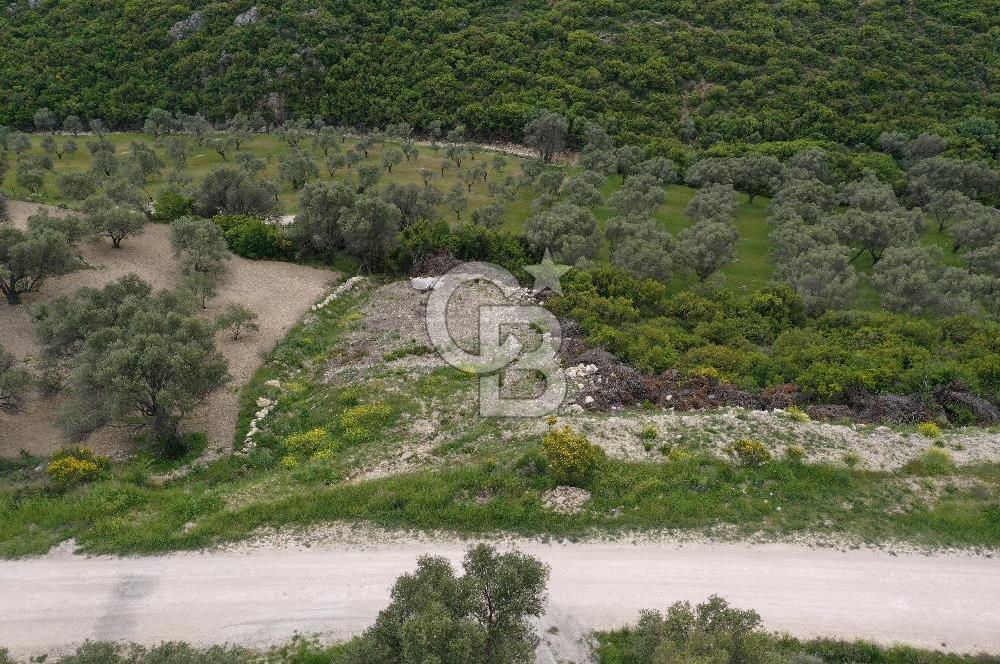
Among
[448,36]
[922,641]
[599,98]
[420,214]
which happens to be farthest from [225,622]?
[448,36]

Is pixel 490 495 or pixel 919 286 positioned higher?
pixel 919 286

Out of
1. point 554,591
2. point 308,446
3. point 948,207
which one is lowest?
point 308,446

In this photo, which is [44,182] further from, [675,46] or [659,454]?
[675,46]

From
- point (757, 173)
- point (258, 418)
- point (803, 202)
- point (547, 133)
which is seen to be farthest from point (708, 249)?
point (547, 133)

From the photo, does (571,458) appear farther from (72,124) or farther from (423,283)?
(72,124)

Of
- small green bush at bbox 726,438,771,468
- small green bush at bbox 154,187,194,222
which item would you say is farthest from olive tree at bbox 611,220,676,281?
small green bush at bbox 154,187,194,222

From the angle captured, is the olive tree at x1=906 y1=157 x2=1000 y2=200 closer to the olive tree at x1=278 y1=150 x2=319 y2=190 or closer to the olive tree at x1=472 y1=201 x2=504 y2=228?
the olive tree at x1=472 y1=201 x2=504 y2=228

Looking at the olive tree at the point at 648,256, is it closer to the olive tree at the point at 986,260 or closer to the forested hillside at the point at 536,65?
the olive tree at the point at 986,260
